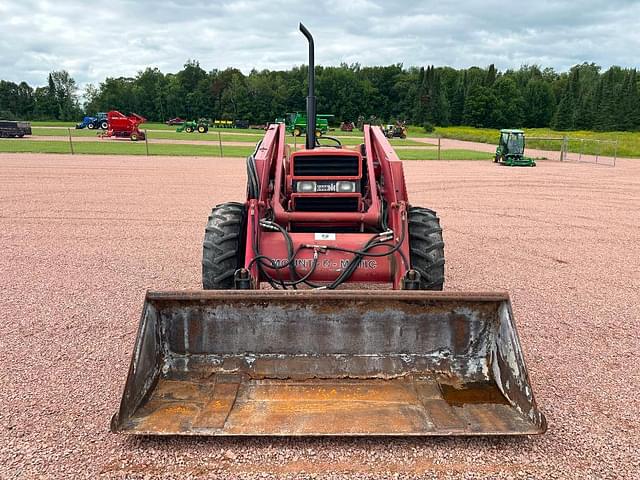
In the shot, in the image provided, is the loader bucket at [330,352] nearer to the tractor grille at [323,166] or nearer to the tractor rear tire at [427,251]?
the tractor rear tire at [427,251]

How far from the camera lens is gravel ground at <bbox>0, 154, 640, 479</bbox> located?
3.31m

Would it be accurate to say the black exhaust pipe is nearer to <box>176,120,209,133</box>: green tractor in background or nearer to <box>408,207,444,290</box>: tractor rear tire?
<box>408,207,444,290</box>: tractor rear tire

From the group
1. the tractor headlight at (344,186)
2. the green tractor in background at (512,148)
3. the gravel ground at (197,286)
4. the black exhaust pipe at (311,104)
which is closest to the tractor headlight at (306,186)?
the tractor headlight at (344,186)

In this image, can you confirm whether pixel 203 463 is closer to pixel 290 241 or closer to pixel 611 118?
pixel 290 241

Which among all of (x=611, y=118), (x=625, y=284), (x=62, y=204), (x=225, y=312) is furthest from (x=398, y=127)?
(x=225, y=312)

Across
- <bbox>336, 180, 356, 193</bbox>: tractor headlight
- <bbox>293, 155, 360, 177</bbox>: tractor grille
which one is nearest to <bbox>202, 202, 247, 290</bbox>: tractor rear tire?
<bbox>293, 155, 360, 177</bbox>: tractor grille

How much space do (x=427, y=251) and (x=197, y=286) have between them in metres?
2.85

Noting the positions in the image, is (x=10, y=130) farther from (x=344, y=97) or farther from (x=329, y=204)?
(x=344, y=97)

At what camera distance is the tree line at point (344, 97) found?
97.4m

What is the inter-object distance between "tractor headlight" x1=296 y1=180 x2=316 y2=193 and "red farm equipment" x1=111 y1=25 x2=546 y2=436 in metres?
0.49

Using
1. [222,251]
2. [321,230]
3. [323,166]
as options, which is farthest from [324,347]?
[323,166]

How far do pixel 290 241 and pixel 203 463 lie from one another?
226 cm

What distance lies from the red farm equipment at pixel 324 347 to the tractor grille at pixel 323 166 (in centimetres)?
56

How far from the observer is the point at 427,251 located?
206 inches
